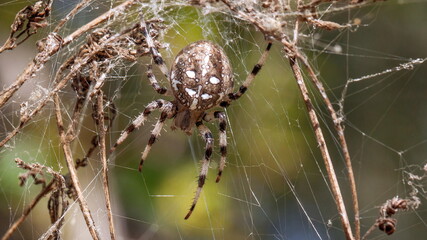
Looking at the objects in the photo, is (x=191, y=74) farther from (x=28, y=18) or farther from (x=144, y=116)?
(x=28, y=18)

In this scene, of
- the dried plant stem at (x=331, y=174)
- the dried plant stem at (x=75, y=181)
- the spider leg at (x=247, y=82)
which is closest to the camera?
the dried plant stem at (x=331, y=174)

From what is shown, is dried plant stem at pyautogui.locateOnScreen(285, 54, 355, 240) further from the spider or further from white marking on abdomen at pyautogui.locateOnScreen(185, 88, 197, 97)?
white marking on abdomen at pyautogui.locateOnScreen(185, 88, 197, 97)

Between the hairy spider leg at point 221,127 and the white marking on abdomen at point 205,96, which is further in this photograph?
the hairy spider leg at point 221,127

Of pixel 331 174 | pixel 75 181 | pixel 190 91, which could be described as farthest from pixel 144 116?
pixel 331 174

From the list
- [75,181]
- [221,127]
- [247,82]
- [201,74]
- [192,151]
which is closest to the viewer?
[75,181]

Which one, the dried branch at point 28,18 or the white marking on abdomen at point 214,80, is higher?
the dried branch at point 28,18

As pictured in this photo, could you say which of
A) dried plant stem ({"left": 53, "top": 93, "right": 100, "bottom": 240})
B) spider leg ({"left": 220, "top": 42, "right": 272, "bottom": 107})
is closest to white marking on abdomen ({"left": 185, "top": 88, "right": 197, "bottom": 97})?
spider leg ({"left": 220, "top": 42, "right": 272, "bottom": 107})

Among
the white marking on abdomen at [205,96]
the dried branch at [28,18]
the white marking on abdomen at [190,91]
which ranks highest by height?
the dried branch at [28,18]

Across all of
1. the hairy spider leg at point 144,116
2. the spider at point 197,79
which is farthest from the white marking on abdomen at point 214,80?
the hairy spider leg at point 144,116

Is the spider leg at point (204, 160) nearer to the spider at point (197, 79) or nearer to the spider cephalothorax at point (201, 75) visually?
the spider at point (197, 79)

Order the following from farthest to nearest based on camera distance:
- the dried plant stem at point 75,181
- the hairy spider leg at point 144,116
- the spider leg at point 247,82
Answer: the hairy spider leg at point 144,116 < the spider leg at point 247,82 < the dried plant stem at point 75,181
